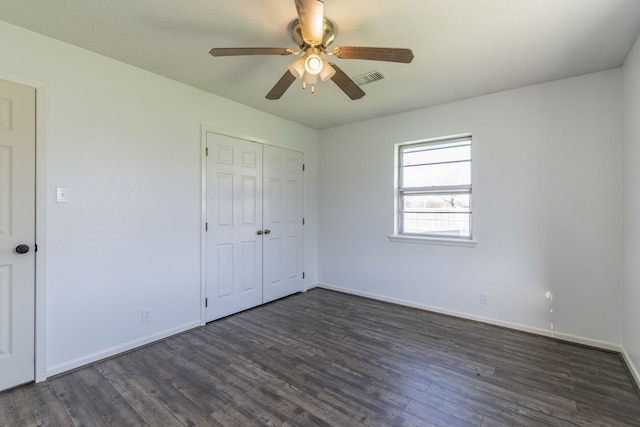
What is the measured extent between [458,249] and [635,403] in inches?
67.9

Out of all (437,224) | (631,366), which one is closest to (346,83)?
(437,224)

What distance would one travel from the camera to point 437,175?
11.6ft

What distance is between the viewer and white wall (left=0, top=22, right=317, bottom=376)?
215cm

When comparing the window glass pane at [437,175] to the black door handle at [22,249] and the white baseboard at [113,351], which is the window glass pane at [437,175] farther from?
the black door handle at [22,249]

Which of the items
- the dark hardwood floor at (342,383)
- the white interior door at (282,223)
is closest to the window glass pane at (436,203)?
the dark hardwood floor at (342,383)

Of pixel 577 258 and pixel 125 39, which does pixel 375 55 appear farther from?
pixel 577 258

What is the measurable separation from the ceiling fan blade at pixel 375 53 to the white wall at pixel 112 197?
6.29ft

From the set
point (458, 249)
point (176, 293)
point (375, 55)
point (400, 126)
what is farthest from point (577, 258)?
point (176, 293)

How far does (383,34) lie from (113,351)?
337 centimetres

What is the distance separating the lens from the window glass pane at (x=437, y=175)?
3.35 m

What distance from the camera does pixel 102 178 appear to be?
7.88 feet

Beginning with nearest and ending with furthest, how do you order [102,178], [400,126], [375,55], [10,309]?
1. [375,55]
2. [10,309]
3. [102,178]
4. [400,126]

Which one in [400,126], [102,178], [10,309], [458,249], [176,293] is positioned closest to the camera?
[10,309]

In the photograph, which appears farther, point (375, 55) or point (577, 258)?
point (577, 258)
